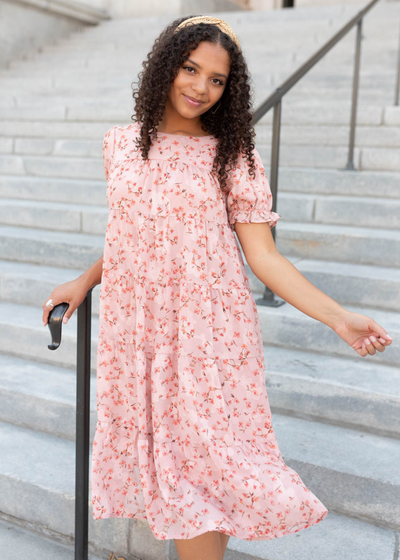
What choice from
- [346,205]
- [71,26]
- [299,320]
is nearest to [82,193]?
[346,205]

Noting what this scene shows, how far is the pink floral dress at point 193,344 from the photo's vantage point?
1552mm

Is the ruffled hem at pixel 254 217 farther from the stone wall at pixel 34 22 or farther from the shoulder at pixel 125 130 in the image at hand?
the stone wall at pixel 34 22

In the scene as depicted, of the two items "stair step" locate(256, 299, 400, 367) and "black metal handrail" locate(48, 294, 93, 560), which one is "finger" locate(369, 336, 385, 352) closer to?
"black metal handrail" locate(48, 294, 93, 560)

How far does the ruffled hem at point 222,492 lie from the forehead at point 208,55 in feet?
3.09

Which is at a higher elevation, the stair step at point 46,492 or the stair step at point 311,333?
the stair step at point 311,333

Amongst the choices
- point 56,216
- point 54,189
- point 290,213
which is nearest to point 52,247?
point 56,216

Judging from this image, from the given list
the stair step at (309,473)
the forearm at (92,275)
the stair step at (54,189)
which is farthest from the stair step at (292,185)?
the forearm at (92,275)

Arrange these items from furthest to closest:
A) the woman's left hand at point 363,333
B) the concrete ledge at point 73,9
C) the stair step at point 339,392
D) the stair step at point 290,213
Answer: the concrete ledge at point 73,9 < the stair step at point 290,213 < the stair step at point 339,392 < the woman's left hand at point 363,333

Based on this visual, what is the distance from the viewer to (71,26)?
7840mm

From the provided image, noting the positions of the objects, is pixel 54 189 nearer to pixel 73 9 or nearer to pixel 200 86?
pixel 200 86

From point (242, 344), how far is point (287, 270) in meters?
0.22

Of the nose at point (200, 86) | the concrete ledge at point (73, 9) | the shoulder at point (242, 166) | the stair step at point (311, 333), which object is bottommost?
the stair step at point (311, 333)

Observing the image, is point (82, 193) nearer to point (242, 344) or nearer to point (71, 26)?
point (242, 344)

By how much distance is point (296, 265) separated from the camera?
3260mm
